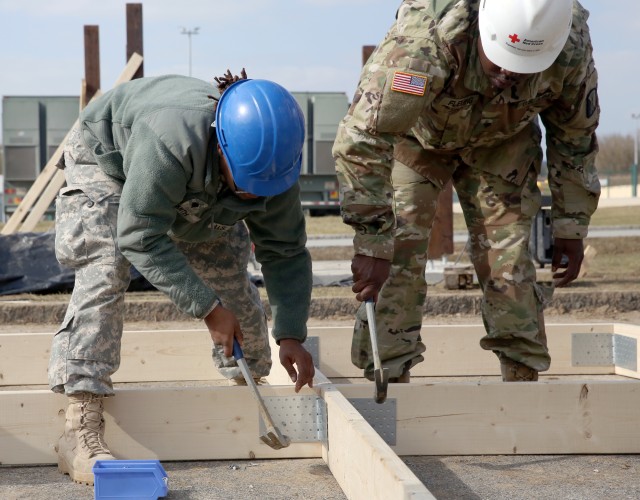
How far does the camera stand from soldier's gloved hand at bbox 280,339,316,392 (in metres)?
3.66

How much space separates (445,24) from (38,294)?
5934mm

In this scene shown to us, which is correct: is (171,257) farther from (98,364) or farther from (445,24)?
(445,24)

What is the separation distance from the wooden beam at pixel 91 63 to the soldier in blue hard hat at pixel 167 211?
6.29 metres

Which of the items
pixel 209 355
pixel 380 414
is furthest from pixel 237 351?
pixel 209 355

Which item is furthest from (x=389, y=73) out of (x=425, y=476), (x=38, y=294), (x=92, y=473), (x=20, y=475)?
(x=38, y=294)

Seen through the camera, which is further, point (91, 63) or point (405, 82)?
point (91, 63)

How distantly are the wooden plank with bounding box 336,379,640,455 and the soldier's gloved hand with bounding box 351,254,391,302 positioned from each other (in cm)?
40

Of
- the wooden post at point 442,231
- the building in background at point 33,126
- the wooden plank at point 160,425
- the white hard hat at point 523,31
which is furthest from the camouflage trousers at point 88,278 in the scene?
the building in background at point 33,126

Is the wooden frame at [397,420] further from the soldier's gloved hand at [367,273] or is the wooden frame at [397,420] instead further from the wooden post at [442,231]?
the wooden post at [442,231]

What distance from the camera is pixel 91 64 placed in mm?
10070

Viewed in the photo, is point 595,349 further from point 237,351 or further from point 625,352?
point 237,351

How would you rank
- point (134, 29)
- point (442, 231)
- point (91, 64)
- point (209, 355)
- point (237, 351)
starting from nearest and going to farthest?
1. point (237, 351)
2. point (209, 355)
3. point (442, 231)
4. point (134, 29)
5. point (91, 64)

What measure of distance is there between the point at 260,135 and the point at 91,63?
740 cm

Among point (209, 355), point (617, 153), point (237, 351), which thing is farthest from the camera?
point (617, 153)
